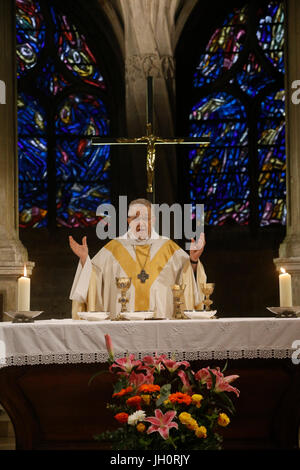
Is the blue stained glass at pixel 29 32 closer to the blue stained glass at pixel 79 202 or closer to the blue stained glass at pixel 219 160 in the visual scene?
the blue stained glass at pixel 79 202

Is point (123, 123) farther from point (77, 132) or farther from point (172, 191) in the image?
point (172, 191)

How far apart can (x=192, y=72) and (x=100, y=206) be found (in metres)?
2.76

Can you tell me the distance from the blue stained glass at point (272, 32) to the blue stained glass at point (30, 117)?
3.84m

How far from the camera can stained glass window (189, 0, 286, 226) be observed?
45.8 ft

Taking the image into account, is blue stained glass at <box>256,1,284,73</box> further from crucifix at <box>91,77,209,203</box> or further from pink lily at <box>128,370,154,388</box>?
pink lily at <box>128,370,154,388</box>

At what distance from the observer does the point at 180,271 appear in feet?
22.6

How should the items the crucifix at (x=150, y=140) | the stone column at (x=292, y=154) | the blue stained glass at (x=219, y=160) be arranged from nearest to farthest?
1. the crucifix at (x=150, y=140)
2. the stone column at (x=292, y=154)
3. the blue stained glass at (x=219, y=160)

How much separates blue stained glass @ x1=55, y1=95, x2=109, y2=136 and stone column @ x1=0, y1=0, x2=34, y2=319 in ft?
13.1

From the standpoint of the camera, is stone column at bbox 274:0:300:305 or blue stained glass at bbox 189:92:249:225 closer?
stone column at bbox 274:0:300:305

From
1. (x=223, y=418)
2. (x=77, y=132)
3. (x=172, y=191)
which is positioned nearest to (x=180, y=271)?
(x=223, y=418)

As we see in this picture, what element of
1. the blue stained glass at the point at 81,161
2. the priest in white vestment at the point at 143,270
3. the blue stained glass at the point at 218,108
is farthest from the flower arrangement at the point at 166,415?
the blue stained glass at the point at 218,108

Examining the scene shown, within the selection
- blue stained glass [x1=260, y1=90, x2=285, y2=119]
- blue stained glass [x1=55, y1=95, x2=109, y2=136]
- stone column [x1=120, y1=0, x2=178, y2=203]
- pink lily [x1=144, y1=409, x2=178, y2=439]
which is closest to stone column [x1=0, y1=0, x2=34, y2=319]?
stone column [x1=120, y1=0, x2=178, y2=203]

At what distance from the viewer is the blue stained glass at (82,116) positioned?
14352mm

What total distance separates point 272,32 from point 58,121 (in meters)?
3.84
